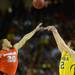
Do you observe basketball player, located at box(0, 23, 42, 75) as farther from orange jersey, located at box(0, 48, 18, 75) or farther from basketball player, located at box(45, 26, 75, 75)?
basketball player, located at box(45, 26, 75, 75)

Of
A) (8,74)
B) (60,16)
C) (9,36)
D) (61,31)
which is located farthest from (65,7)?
(8,74)

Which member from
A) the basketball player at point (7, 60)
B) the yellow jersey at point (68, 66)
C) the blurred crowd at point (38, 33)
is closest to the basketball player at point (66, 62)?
the yellow jersey at point (68, 66)

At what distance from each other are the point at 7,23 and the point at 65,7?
7.87ft

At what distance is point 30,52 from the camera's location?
1354 cm

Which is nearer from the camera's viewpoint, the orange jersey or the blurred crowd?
the orange jersey

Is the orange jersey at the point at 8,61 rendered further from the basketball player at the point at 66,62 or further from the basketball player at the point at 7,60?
the basketball player at the point at 66,62

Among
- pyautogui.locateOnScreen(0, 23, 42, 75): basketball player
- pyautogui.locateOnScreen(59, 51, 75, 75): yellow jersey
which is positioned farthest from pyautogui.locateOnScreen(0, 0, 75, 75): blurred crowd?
pyautogui.locateOnScreen(59, 51, 75, 75): yellow jersey

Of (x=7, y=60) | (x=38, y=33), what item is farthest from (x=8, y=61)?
(x=38, y=33)

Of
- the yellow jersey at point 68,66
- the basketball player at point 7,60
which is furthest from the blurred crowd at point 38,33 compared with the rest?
the yellow jersey at point 68,66

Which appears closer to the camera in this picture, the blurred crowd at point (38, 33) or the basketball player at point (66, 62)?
the basketball player at point (66, 62)

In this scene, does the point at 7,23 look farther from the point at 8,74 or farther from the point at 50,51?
the point at 8,74

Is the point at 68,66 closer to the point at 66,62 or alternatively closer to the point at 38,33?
the point at 66,62

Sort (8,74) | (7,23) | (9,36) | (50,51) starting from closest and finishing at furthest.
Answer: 1. (8,74)
2. (50,51)
3. (9,36)
4. (7,23)

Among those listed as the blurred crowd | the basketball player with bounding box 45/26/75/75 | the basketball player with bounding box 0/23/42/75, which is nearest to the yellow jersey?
the basketball player with bounding box 45/26/75/75
